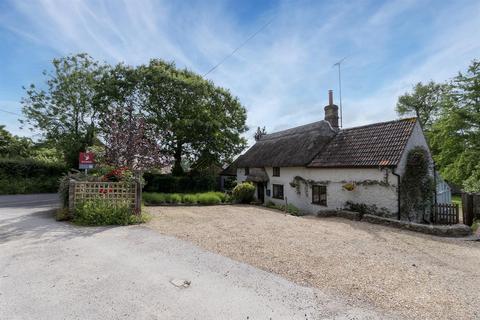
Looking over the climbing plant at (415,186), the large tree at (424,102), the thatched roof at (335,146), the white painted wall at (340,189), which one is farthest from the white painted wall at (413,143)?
the large tree at (424,102)

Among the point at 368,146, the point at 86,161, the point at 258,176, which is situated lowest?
the point at 258,176

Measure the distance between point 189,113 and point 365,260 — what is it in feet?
62.4

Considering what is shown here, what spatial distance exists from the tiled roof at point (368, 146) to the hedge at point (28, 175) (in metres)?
21.9

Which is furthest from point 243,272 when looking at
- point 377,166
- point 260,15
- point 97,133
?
point 97,133

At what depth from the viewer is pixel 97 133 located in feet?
80.9

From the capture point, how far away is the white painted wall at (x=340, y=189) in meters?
12.9

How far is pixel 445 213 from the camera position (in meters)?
13.8

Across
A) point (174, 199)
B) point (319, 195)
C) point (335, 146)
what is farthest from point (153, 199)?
point (335, 146)

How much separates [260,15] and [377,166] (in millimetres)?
9058

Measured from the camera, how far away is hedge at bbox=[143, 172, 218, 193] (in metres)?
22.6

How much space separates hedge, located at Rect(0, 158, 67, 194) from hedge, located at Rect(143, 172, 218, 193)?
766cm

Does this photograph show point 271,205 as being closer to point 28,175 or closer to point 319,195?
point 319,195

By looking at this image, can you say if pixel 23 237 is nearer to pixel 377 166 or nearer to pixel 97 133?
pixel 377 166

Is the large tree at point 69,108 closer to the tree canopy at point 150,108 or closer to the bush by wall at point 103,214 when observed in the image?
the tree canopy at point 150,108
